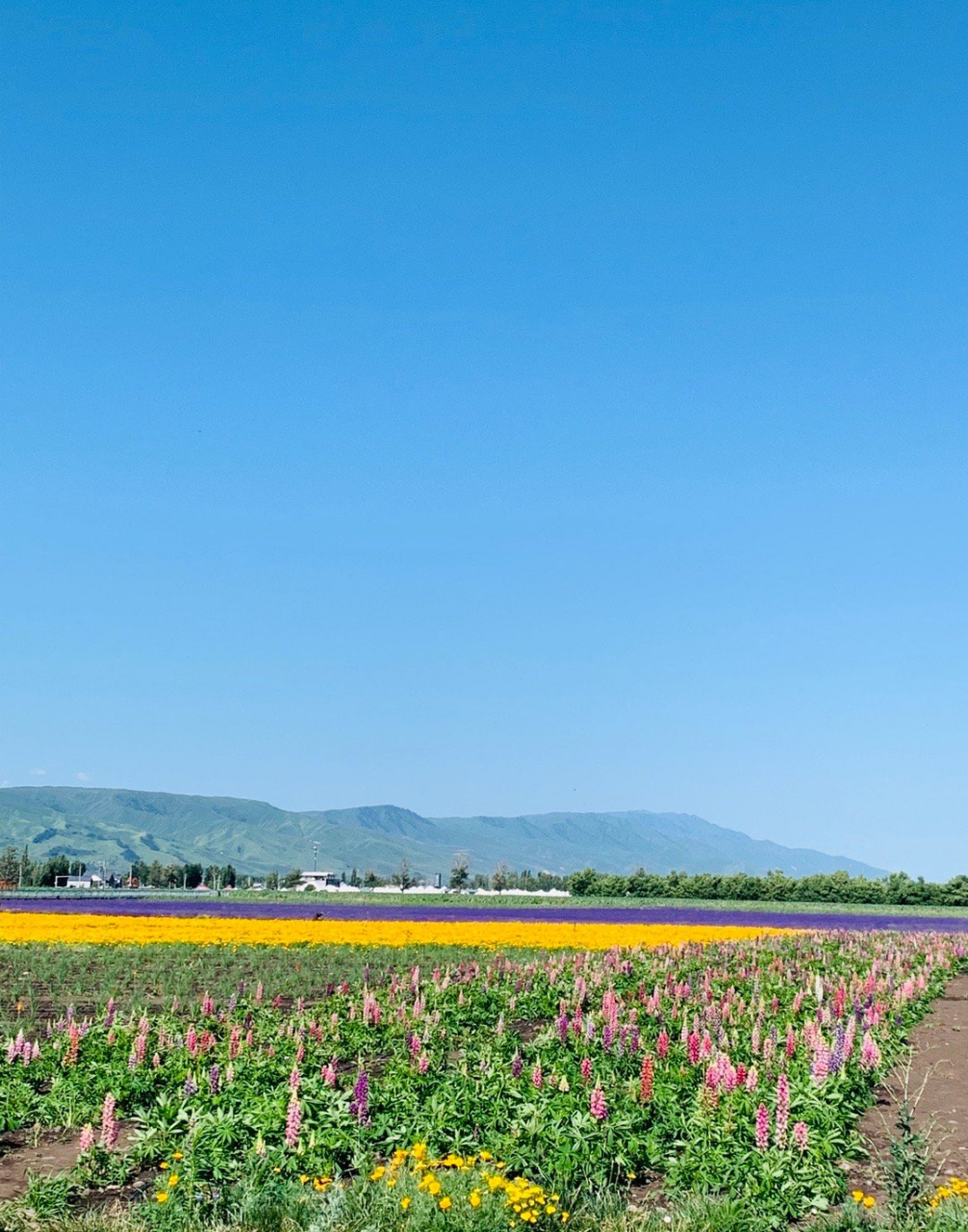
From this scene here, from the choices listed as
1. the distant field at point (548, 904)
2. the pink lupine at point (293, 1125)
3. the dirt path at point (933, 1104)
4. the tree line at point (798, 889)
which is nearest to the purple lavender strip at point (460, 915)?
the distant field at point (548, 904)

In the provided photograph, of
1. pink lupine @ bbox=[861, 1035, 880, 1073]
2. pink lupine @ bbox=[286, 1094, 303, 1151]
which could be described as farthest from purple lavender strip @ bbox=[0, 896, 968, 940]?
pink lupine @ bbox=[286, 1094, 303, 1151]

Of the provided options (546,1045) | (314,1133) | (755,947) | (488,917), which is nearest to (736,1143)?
(314,1133)

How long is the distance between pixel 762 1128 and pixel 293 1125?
4028mm

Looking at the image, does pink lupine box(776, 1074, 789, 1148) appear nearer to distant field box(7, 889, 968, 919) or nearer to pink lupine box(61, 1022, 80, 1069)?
pink lupine box(61, 1022, 80, 1069)

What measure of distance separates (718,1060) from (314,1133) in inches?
170

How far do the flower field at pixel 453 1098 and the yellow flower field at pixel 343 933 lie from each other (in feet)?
50.7

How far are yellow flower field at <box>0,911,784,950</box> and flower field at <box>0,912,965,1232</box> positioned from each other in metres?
15.4

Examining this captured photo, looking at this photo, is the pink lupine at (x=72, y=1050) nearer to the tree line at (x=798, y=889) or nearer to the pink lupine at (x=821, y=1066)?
the pink lupine at (x=821, y=1066)

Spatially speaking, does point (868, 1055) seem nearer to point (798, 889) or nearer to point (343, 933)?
point (343, 933)

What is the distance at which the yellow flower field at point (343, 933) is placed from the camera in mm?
38531

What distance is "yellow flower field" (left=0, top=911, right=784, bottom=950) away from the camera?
3853cm

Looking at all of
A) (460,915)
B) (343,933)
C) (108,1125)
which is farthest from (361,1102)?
(460,915)

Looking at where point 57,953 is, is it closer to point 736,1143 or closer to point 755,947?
point 755,947

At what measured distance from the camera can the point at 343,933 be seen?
42.5 metres
